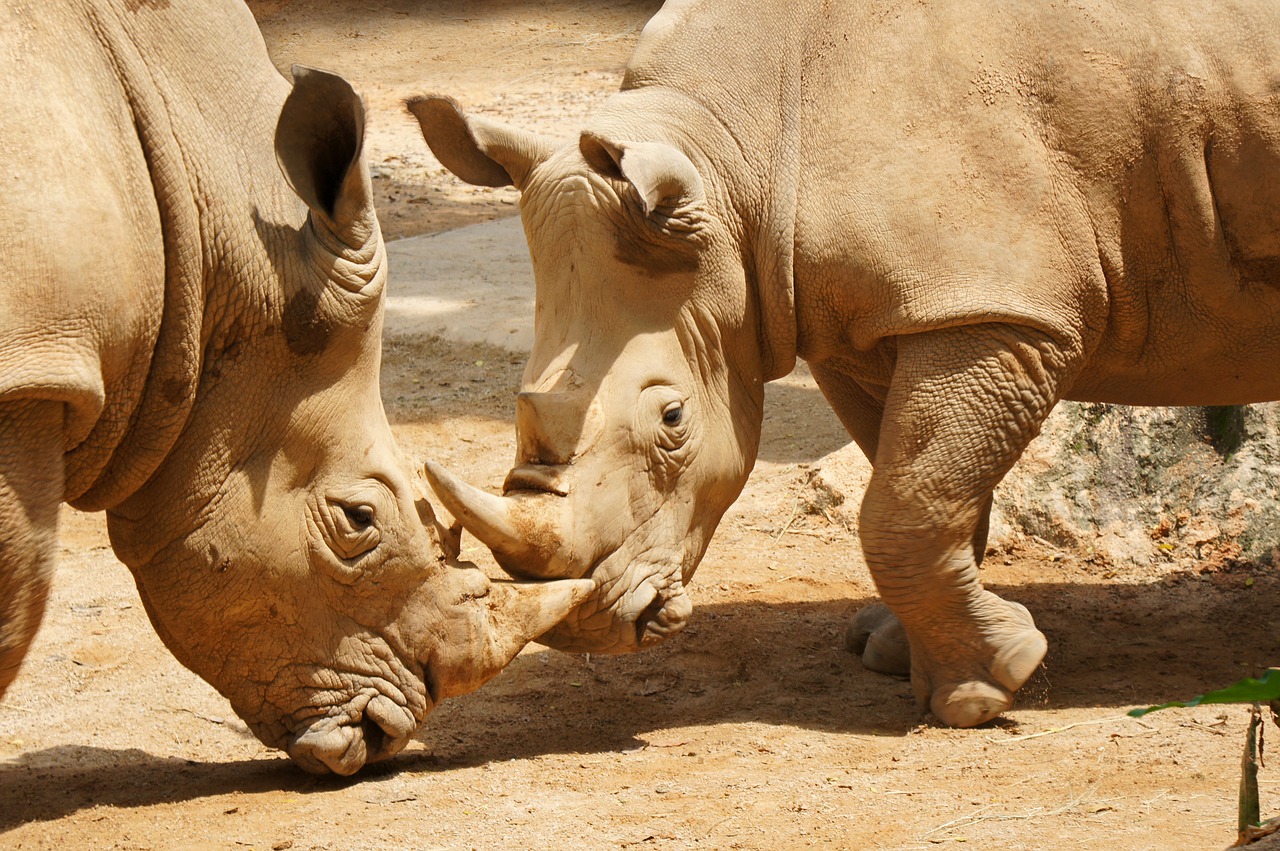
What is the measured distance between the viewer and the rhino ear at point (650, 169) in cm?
473

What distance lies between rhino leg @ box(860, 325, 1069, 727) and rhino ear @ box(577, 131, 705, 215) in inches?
32.3

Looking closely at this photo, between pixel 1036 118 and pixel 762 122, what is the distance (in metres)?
0.85

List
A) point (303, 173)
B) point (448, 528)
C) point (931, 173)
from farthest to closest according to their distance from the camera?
1. point (931, 173)
2. point (448, 528)
3. point (303, 173)

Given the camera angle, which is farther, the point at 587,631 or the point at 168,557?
the point at 587,631

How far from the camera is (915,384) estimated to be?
4.96m

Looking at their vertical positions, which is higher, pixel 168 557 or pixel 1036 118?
pixel 1036 118

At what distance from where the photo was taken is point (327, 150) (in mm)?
3957

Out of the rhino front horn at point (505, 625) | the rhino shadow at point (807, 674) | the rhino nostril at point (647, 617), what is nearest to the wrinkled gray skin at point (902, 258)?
the rhino nostril at point (647, 617)

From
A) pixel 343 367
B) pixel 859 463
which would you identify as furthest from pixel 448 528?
pixel 859 463

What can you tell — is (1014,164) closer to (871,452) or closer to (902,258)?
(902,258)

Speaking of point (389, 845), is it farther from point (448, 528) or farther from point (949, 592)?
point (949, 592)

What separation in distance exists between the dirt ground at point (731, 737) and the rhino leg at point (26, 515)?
779 millimetres

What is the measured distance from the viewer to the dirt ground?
4160 millimetres

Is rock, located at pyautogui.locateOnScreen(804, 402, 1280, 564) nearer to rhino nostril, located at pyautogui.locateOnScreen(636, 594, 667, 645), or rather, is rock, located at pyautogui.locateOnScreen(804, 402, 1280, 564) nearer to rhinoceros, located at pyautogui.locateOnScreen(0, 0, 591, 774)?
rhino nostril, located at pyautogui.locateOnScreen(636, 594, 667, 645)
